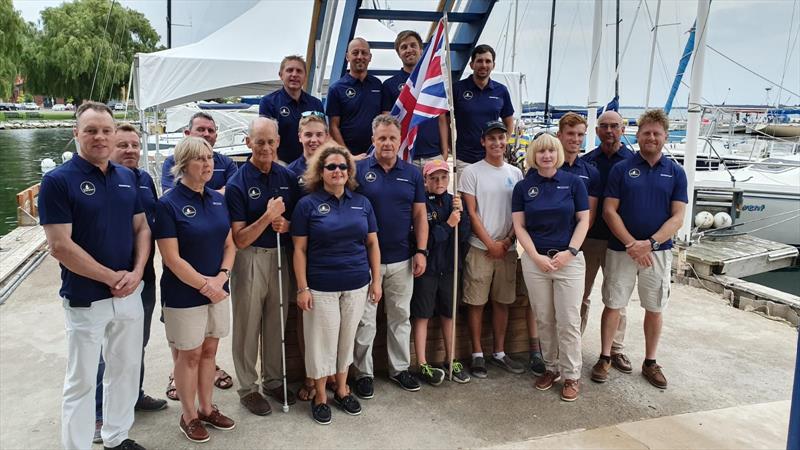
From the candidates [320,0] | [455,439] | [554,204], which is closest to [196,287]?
[455,439]

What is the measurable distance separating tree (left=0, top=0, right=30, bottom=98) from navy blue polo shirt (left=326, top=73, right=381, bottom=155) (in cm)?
2824

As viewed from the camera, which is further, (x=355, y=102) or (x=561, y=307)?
(x=355, y=102)

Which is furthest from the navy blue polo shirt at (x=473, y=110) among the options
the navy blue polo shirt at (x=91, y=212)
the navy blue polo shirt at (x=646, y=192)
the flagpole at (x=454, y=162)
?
the navy blue polo shirt at (x=91, y=212)

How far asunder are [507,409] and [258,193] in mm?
2328

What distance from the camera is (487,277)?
171 inches

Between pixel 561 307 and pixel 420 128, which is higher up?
pixel 420 128

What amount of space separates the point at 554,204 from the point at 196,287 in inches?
99.0

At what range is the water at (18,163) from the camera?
17702mm

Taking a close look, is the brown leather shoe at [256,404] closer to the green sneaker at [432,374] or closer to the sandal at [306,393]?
the sandal at [306,393]

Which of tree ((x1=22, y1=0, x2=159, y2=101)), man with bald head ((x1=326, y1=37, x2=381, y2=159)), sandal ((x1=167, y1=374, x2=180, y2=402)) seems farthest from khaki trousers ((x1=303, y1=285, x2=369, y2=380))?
tree ((x1=22, y1=0, x2=159, y2=101))

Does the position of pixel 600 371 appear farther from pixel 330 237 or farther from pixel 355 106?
pixel 355 106

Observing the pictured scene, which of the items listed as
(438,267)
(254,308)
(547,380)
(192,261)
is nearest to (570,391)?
(547,380)

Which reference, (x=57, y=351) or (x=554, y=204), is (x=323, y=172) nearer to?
(x=554, y=204)

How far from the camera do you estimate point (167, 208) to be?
302 centimetres
